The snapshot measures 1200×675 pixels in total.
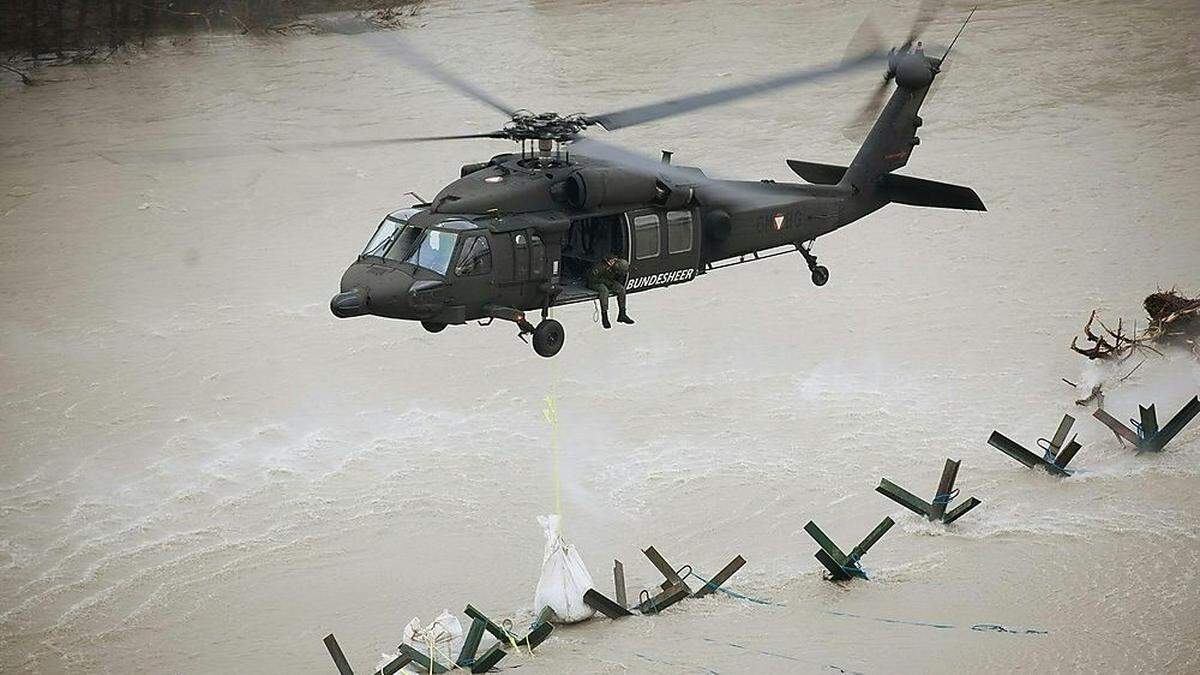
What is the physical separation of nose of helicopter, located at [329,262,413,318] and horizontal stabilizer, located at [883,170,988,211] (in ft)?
13.6

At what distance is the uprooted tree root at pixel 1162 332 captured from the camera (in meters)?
19.4

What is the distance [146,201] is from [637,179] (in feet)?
45.8

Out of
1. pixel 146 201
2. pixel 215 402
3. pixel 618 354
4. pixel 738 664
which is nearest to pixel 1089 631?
pixel 738 664

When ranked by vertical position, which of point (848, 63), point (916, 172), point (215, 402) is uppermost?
point (848, 63)

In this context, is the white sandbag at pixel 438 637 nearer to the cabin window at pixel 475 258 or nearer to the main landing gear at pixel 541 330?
the main landing gear at pixel 541 330

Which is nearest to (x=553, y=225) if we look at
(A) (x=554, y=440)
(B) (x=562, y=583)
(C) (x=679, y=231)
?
(C) (x=679, y=231)

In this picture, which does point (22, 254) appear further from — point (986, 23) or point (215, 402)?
point (986, 23)

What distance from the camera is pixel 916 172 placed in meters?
25.5

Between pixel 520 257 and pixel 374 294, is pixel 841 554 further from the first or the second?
pixel 374 294

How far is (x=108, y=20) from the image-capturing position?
30234 millimetres

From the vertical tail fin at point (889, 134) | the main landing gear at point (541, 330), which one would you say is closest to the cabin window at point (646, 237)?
the main landing gear at point (541, 330)

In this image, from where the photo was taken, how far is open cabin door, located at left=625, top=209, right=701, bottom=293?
12969mm

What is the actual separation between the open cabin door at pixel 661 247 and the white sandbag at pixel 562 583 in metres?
3.28

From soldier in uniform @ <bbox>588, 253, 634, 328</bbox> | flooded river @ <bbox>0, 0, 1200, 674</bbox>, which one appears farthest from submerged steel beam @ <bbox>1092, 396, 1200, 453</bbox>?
soldier in uniform @ <bbox>588, 253, 634, 328</bbox>
